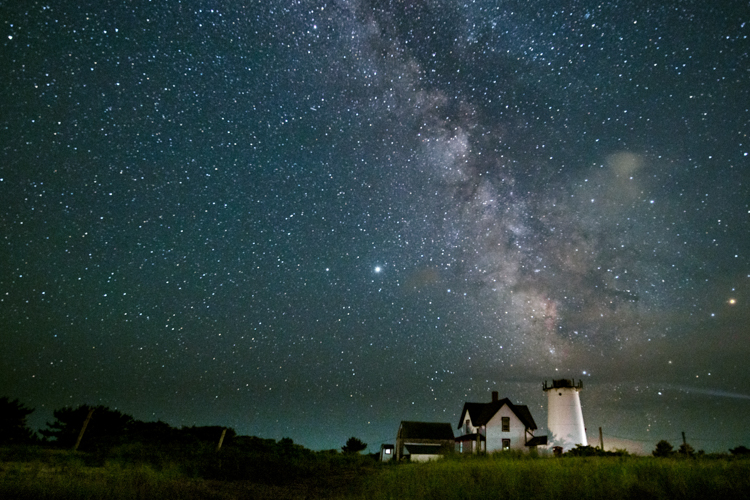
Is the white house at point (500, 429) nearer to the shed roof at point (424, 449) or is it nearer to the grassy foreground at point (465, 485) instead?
the shed roof at point (424, 449)

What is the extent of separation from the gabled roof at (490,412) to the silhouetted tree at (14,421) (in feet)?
124

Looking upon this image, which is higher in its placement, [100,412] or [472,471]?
[100,412]

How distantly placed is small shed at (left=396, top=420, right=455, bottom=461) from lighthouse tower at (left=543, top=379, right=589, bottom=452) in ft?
36.1

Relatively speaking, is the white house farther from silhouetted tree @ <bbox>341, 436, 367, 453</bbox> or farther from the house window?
silhouetted tree @ <bbox>341, 436, 367, 453</bbox>

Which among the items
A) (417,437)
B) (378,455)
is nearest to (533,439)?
(417,437)

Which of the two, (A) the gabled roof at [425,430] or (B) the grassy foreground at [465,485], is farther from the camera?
(A) the gabled roof at [425,430]

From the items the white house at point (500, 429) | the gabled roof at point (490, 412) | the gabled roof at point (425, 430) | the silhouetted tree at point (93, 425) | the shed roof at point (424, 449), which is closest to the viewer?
the silhouetted tree at point (93, 425)

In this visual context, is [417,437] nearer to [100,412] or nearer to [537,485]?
[100,412]

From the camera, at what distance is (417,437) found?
4750 cm

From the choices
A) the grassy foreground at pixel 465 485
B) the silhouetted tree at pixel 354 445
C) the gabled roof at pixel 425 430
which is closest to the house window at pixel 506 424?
the gabled roof at pixel 425 430

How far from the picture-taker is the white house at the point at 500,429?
4269 centimetres

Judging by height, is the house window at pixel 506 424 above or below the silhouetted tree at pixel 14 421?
above

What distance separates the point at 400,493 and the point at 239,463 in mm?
12359

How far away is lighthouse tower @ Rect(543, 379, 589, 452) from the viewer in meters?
44.2
